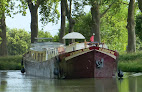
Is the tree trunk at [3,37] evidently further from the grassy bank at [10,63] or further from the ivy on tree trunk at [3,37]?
the grassy bank at [10,63]

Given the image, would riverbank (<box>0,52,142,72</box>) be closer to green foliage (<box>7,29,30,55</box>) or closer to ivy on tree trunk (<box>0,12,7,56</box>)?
ivy on tree trunk (<box>0,12,7,56</box>)

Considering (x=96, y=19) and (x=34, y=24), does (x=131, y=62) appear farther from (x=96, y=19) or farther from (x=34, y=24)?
(x=34, y=24)

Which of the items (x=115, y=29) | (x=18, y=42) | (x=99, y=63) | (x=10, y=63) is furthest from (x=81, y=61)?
(x=18, y=42)

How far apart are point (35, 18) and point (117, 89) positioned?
106 ft

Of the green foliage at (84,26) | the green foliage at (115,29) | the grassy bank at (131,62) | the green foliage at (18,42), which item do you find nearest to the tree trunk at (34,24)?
the grassy bank at (131,62)

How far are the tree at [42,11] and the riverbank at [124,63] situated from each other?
4.81 m

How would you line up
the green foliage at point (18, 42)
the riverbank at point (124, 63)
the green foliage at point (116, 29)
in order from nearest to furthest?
the riverbank at point (124, 63), the green foliage at point (116, 29), the green foliage at point (18, 42)

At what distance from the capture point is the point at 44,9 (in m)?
56.4

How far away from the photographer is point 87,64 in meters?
29.2

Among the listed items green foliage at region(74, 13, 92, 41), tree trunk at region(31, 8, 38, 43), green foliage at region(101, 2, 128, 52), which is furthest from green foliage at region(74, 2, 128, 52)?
tree trunk at region(31, 8, 38, 43)

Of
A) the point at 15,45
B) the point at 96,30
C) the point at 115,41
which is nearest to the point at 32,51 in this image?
the point at 96,30

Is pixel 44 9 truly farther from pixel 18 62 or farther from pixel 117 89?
pixel 117 89

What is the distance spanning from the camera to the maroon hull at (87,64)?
29062 mm

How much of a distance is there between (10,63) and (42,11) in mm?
12260
